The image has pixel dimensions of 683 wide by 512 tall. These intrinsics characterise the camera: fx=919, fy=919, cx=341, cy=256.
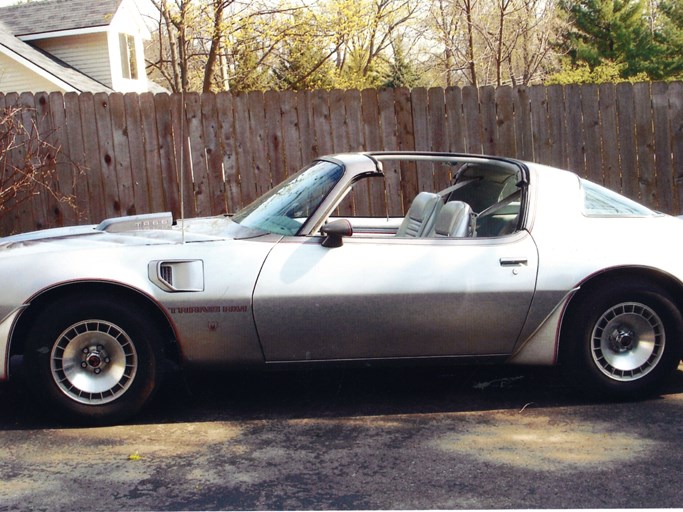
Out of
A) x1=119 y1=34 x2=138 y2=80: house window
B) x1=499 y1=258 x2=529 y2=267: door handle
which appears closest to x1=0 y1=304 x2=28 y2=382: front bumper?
x1=499 y1=258 x2=529 y2=267: door handle

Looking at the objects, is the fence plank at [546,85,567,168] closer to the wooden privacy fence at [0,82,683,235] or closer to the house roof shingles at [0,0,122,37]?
the wooden privacy fence at [0,82,683,235]

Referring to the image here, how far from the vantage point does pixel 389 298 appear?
16.9 feet

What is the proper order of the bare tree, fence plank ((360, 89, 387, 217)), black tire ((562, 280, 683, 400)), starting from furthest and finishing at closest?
fence plank ((360, 89, 387, 217)) < the bare tree < black tire ((562, 280, 683, 400))

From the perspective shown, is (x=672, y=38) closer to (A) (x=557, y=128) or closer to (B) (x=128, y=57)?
(B) (x=128, y=57)

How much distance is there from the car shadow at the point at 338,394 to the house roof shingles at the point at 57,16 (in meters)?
26.2

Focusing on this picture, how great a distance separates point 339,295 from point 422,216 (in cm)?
119

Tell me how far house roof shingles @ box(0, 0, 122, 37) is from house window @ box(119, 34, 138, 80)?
137cm

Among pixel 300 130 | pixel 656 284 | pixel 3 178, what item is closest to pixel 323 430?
pixel 656 284

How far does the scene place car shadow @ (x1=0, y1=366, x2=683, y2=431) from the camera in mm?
5281

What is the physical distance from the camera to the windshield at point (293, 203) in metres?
5.39

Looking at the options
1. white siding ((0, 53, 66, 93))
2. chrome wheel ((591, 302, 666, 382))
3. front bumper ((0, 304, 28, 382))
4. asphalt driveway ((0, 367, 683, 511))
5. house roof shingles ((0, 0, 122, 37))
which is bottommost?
asphalt driveway ((0, 367, 683, 511))

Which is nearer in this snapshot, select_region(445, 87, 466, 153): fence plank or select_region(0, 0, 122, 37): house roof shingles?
select_region(445, 87, 466, 153): fence plank

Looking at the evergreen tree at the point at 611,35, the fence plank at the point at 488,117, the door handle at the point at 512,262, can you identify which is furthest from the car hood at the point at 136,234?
the evergreen tree at the point at 611,35

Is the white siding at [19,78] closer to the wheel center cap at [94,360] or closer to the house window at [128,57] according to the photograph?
the house window at [128,57]
